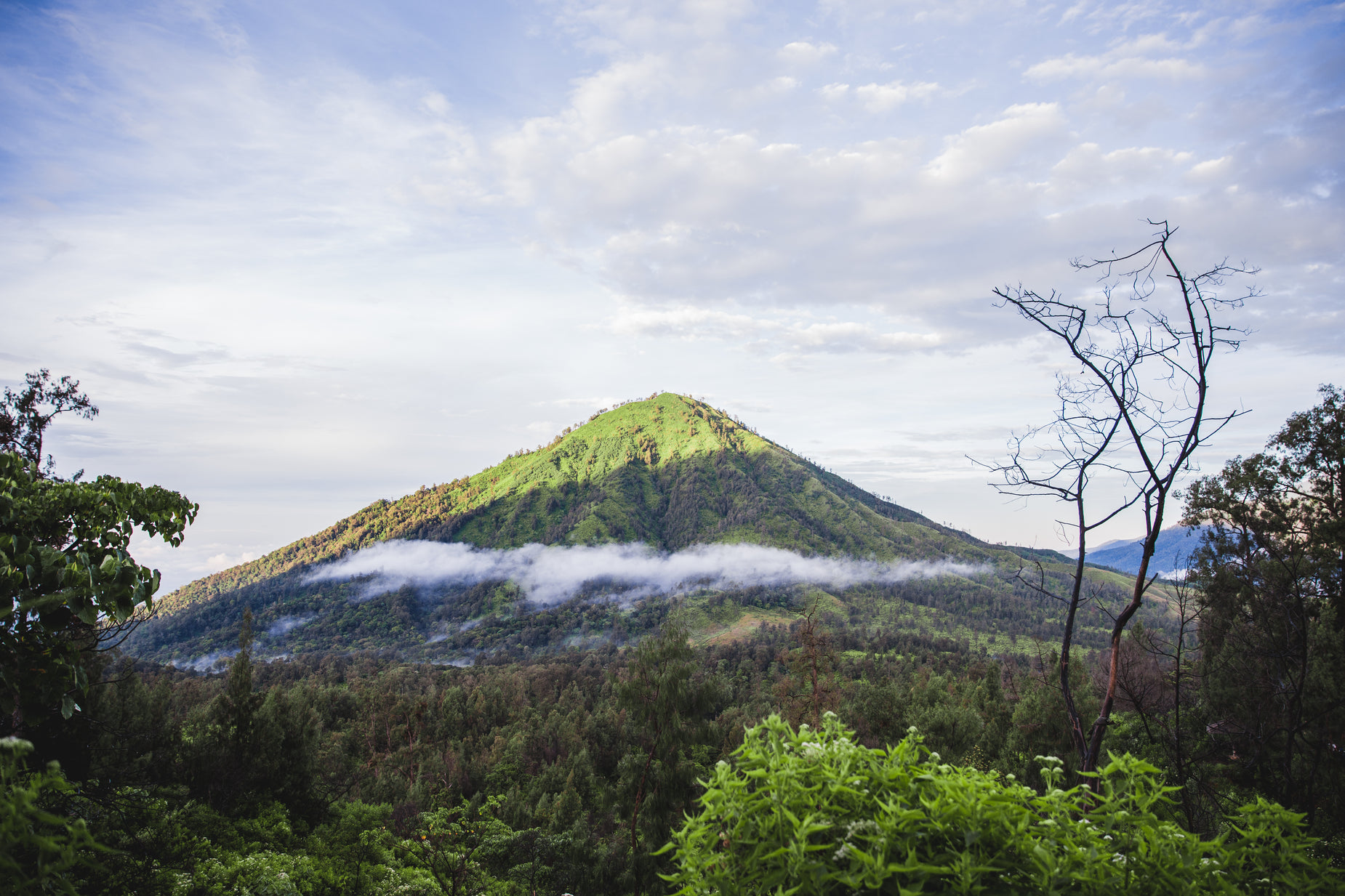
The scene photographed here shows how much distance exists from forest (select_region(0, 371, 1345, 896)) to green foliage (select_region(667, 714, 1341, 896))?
0.06 ft

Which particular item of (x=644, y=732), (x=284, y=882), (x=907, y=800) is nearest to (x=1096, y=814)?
(x=907, y=800)

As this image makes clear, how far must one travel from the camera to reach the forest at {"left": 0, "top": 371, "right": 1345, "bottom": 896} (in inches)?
112

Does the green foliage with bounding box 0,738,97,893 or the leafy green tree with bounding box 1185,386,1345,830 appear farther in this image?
the leafy green tree with bounding box 1185,386,1345,830

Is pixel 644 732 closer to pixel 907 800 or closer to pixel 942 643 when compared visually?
pixel 907 800

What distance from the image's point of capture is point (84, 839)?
2365 millimetres

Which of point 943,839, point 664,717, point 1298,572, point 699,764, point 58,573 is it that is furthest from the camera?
point 664,717

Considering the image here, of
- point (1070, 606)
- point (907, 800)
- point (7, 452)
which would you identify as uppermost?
point (7, 452)

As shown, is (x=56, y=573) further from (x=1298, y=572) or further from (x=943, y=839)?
(x=1298, y=572)

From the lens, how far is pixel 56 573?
422cm

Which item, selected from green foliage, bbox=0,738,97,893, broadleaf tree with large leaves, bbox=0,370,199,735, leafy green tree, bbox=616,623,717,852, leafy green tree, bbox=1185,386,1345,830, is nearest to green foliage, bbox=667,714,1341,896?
green foliage, bbox=0,738,97,893

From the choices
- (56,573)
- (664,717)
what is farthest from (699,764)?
(56,573)

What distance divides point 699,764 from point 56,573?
59.0 ft

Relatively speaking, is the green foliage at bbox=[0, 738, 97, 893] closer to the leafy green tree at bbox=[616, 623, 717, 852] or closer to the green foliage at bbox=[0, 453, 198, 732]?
the green foliage at bbox=[0, 453, 198, 732]

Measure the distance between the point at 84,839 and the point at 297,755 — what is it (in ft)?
101
